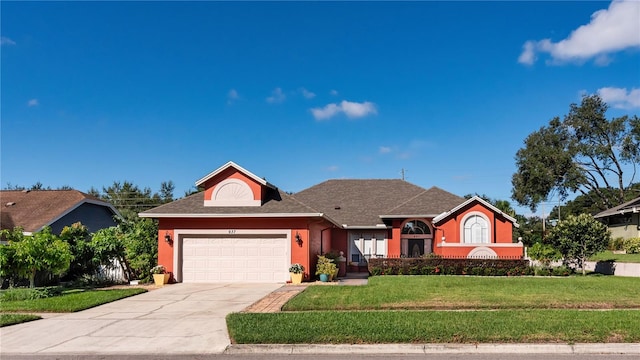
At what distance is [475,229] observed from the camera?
1029 inches

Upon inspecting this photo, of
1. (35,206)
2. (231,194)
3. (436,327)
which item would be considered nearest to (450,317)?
(436,327)

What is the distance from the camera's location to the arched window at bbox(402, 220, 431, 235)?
2831cm

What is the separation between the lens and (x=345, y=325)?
984cm

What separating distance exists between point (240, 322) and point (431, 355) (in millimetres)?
4194

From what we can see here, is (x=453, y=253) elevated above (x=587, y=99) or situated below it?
below

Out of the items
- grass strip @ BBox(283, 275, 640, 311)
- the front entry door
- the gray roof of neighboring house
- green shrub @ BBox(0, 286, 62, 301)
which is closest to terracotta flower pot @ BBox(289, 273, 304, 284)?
the gray roof of neighboring house

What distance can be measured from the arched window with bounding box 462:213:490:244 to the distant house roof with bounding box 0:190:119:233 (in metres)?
21.3

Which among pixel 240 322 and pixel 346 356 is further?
pixel 240 322

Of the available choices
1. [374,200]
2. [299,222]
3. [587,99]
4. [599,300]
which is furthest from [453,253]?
[587,99]

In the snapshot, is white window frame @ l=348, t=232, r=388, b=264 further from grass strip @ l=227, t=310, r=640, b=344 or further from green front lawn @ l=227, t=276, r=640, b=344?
grass strip @ l=227, t=310, r=640, b=344

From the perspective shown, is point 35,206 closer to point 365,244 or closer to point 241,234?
point 241,234

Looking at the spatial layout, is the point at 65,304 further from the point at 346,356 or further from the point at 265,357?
the point at 346,356

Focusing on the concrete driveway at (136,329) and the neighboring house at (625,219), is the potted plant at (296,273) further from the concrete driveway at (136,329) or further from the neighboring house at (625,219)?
the neighboring house at (625,219)

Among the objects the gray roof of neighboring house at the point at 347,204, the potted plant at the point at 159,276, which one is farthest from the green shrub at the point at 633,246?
the potted plant at the point at 159,276
